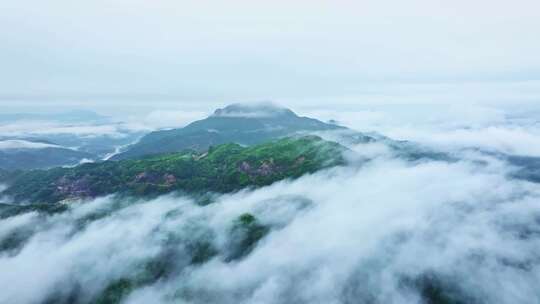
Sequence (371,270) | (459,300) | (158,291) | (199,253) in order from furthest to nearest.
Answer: (199,253), (371,270), (158,291), (459,300)

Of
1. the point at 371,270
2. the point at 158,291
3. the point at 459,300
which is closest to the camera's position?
the point at 459,300

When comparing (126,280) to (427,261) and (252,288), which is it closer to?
(252,288)

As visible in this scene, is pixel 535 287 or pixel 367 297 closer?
pixel 367 297

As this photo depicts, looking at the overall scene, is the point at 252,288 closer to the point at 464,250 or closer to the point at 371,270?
the point at 371,270

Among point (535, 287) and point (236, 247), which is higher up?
point (236, 247)

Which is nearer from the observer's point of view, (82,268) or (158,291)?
(158,291)

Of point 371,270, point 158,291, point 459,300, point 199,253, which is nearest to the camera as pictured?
point 459,300

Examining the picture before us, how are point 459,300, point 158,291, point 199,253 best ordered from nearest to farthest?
point 459,300 → point 158,291 → point 199,253

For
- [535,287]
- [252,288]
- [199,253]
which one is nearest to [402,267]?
[535,287]

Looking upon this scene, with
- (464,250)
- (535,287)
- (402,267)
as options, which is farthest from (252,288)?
(535,287)
